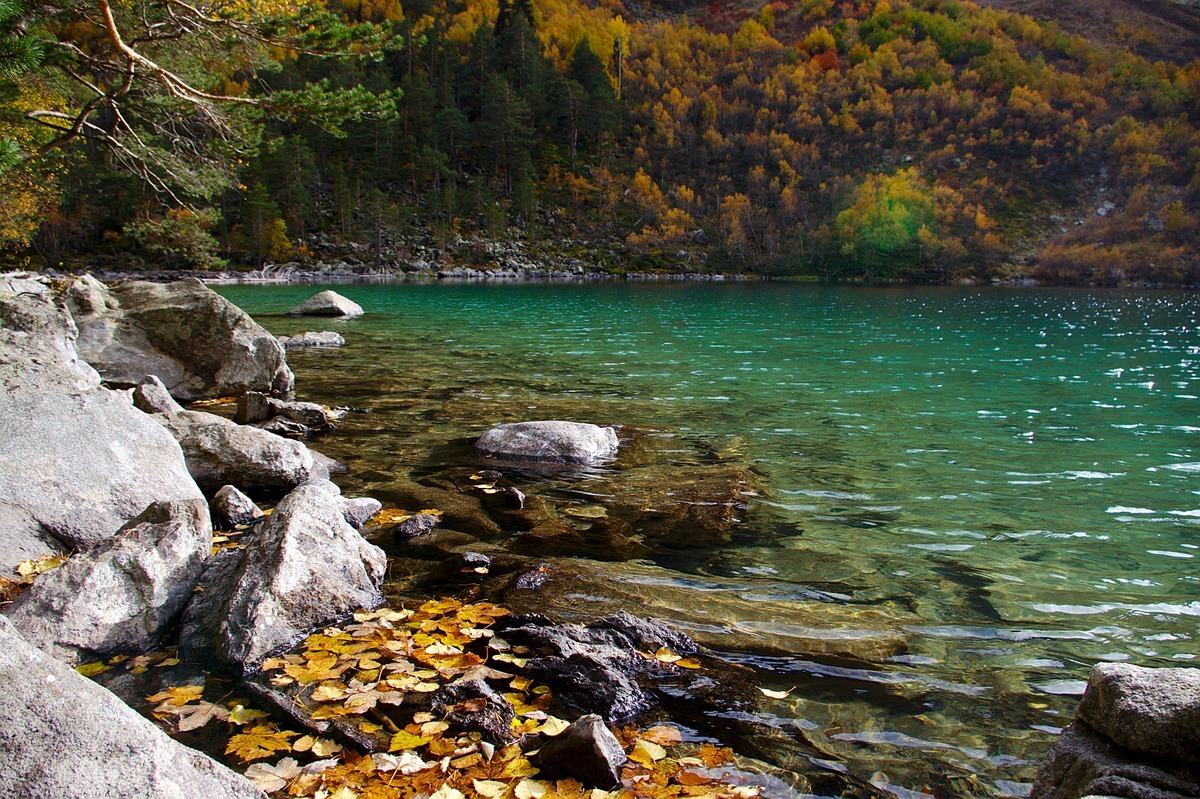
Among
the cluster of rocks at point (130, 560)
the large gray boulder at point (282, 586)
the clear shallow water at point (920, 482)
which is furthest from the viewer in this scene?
the large gray boulder at point (282, 586)

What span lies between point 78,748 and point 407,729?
4.97ft

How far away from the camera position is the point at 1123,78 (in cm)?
14262

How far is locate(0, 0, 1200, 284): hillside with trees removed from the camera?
3501 inches

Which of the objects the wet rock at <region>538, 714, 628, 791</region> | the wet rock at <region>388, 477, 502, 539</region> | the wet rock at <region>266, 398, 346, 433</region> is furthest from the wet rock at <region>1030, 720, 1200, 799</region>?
the wet rock at <region>266, 398, 346, 433</region>

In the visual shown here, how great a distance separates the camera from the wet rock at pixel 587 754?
10.2 ft

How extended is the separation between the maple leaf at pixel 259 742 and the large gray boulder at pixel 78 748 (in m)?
0.80

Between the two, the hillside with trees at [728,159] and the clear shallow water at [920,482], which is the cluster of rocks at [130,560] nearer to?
the clear shallow water at [920,482]

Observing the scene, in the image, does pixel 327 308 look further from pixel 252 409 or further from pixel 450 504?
pixel 450 504

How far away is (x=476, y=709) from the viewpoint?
3639 mm

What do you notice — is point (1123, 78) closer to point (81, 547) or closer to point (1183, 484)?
point (1183, 484)

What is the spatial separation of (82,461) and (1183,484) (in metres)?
11.9

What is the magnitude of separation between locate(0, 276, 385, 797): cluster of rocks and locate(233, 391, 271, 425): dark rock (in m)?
2.39

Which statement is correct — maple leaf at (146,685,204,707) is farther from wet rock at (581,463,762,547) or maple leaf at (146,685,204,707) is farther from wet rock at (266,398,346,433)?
wet rock at (266,398,346,433)

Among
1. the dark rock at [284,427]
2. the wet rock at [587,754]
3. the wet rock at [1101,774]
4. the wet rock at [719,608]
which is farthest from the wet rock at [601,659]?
the dark rock at [284,427]
